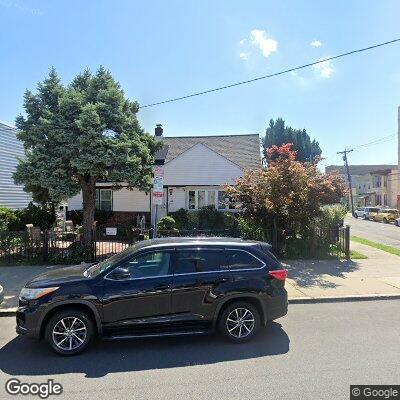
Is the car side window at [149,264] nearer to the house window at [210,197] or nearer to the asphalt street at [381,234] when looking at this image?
the asphalt street at [381,234]

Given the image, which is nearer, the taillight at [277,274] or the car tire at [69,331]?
the car tire at [69,331]

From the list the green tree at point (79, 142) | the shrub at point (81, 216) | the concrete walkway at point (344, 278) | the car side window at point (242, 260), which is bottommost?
the concrete walkway at point (344, 278)

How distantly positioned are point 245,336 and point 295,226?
8.30 meters

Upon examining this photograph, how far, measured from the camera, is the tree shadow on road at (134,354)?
16.6 ft

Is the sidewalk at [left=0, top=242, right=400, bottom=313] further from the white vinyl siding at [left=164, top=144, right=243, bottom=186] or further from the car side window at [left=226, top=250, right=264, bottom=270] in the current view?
the white vinyl siding at [left=164, top=144, right=243, bottom=186]

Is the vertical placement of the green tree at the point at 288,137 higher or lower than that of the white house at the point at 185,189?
higher

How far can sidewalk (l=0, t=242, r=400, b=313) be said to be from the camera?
8.70 m

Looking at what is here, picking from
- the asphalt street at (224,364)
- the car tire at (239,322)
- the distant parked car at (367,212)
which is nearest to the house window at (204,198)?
the asphalt street at (224,364)

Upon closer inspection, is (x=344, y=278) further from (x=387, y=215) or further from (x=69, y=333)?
(x=387, y=215)

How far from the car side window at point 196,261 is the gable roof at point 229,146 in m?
18.0

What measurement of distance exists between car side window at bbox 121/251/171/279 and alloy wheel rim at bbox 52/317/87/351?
41.4 inches

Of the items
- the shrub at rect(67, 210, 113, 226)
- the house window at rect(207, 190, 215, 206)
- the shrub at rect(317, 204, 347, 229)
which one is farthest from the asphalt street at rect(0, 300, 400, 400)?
the house window at rect(207, 190, 215, 206)

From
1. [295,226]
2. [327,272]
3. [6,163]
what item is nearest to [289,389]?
[327,272]

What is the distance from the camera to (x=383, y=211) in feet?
141
